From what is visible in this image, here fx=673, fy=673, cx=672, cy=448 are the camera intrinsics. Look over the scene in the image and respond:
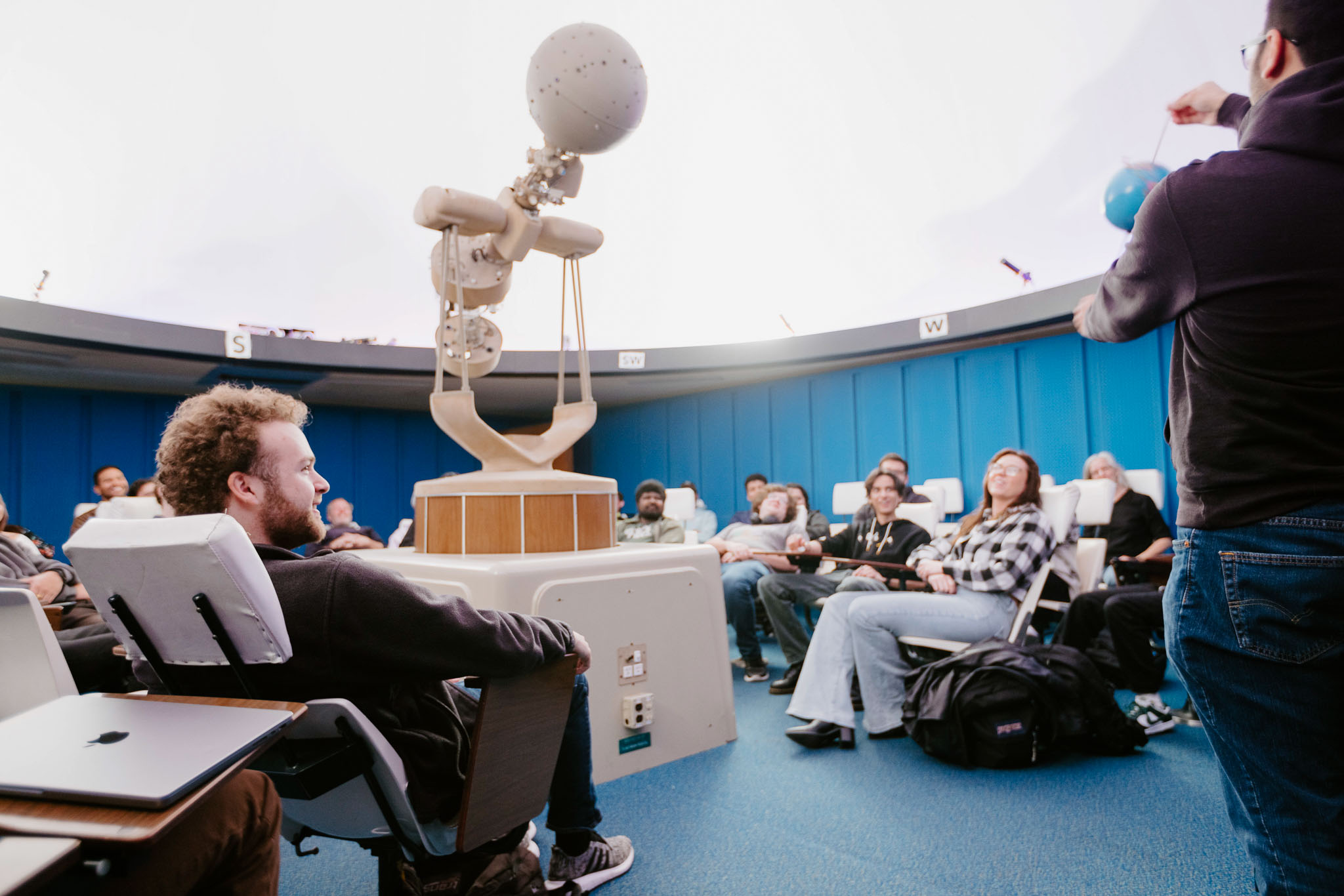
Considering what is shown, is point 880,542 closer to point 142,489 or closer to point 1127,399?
point 1127,399

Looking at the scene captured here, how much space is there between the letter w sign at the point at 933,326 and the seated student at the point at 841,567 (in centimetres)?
244

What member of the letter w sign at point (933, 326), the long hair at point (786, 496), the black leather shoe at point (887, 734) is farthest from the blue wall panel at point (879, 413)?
the black leather shoe at point (887, 734)

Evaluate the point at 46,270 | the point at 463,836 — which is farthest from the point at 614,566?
the point at 46,270

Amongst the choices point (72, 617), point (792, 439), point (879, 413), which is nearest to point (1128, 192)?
point (72, 617)

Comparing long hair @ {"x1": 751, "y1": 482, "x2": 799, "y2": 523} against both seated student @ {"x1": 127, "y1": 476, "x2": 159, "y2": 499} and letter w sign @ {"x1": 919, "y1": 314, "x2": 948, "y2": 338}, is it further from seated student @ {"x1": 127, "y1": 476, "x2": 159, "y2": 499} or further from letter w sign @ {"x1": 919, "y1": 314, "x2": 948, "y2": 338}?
seated student @ {"x1": 127, "y1": 476, "x2": 159, "y2": 499}

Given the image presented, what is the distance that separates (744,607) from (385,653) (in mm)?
2825

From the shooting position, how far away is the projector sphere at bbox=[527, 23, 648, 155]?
1.69m

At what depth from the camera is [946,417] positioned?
20.0ft

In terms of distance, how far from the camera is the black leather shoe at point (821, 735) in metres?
2.37

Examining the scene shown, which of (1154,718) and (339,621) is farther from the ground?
(339,621)

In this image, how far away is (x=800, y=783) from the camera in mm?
2068

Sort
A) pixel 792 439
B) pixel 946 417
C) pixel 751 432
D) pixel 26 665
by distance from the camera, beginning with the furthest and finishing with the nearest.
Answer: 1. pixel 751 432
2. pixel 792 439
3. pixel 946 417
4. pixel 26 665

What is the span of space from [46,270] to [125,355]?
3.83 feet

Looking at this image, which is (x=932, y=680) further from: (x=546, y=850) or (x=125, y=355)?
(x=125, y=355)
